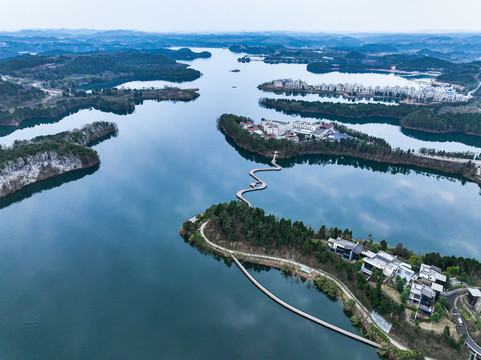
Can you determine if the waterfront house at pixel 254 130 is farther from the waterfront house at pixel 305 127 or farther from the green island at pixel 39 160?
the green island at pixel 39 160

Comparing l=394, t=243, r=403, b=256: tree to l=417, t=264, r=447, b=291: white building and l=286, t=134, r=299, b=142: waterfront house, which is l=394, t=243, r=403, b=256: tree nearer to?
l=417, t=264, r=447, b=291: white building

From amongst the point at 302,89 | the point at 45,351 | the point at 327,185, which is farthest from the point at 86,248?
the point at 302,89

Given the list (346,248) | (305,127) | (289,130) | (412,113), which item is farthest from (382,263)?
(412,113)

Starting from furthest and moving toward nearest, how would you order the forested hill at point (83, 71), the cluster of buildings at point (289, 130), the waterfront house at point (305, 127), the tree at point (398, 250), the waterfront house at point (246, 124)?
the forested hill at point (83, 71) → the waterfront house at point (246, 124) → the waterfront house at point (305, 127) → the cluster of buildings at point (289, 130) → the tree at point (398, 250)

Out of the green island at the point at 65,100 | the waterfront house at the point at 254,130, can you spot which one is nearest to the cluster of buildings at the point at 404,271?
the waterfront house at the point at 254,130

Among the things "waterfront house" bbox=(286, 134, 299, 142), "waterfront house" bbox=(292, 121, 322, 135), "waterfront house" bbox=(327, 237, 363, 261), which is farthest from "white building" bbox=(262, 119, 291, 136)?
"waterfront house" bbox=(327, 237, 363, 261)
